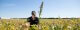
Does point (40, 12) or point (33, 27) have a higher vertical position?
point (40, 12)

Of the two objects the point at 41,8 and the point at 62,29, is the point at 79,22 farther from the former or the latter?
the point at 41,8

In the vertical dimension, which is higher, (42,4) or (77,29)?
(42,4)

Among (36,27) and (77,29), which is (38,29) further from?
(77,29)

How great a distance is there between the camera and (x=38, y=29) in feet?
6.24

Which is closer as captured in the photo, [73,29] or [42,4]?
[42,4]

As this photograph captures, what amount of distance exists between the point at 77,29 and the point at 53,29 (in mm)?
245

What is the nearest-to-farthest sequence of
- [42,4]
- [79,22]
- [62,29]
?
[42,4] < [62,29] < [79,22]

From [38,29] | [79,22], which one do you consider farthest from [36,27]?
[79,22]

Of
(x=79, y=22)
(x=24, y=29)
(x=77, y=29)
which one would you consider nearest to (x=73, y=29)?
(x=77, y=29)

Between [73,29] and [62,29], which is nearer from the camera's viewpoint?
[62,29]

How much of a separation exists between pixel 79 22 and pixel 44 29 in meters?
0.47

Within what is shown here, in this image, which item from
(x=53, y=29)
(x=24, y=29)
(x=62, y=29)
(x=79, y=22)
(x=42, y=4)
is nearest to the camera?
(x=24, y=29)

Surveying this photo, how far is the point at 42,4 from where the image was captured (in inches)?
71.4

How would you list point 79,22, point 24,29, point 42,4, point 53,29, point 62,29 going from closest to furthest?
point 24,29 → point 42,4 → point 62,29 → point 53,29 → point 79,22
